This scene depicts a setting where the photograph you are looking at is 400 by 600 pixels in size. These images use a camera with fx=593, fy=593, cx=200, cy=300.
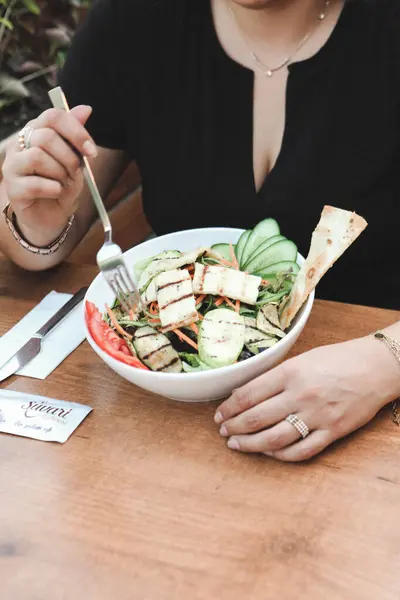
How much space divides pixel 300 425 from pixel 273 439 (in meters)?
0.04

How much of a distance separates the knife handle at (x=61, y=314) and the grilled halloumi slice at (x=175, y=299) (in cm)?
28

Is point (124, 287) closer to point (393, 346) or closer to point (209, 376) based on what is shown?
point (209, 376)

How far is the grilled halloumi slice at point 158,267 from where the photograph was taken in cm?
98

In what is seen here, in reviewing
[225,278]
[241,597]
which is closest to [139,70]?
[225,278]

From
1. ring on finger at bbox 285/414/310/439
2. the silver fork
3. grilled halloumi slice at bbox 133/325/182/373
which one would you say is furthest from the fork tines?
ring on finger at bbox 285/414/310/439

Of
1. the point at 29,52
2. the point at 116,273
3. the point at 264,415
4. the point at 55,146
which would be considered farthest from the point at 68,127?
the point at 29,52

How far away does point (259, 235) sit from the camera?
3.49 feet

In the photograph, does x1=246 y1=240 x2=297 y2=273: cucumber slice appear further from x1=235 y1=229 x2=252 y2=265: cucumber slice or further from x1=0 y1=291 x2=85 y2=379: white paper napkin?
x1=0 y1=291 x2=85 y2=379: white paper napkin

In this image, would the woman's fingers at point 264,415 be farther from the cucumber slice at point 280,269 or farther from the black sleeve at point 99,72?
the black sleeve at point 99,72

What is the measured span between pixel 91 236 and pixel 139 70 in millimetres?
Answer: 1121

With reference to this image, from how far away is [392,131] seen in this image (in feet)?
4.07

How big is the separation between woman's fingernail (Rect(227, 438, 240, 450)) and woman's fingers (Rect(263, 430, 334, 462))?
0.05m

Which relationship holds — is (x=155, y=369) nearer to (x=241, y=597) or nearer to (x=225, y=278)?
(x=225, y=278)

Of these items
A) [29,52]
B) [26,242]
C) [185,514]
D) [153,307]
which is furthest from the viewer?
[29,52]
